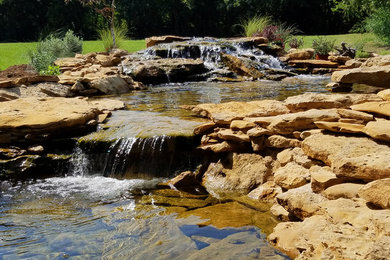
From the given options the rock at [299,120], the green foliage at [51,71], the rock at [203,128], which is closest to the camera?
the rock at [299,120]

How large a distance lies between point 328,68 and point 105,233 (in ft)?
37.8

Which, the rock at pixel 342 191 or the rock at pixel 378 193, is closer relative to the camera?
the rock at pixel 378 193

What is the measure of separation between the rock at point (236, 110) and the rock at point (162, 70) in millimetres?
5834

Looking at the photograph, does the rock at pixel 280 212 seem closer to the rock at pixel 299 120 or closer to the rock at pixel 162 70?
the rock at pixel 299 120

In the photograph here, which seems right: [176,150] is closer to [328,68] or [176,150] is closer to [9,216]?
[9,216]

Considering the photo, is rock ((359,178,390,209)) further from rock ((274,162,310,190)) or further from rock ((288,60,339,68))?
rock ((288,60,339,68))

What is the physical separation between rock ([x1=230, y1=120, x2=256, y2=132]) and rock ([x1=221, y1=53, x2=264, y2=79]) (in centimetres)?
738

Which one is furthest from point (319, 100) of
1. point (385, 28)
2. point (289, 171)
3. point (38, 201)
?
point (385, 28)

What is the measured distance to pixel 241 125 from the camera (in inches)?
179

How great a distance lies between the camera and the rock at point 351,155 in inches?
110

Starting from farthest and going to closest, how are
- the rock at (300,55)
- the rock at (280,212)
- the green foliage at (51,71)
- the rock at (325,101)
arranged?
the rock at (300,55) < the green foliage at (51,71) < the rock at (325,101) < the rock at (280,212)

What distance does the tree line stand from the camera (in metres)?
28.6

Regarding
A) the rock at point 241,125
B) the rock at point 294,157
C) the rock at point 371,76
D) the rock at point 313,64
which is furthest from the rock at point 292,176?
the rock at point 313,64

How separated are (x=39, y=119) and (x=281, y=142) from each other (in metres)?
3.22
